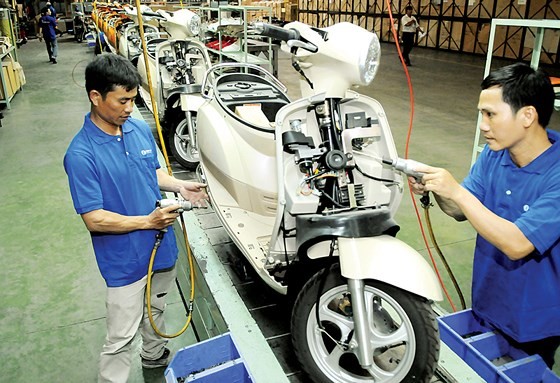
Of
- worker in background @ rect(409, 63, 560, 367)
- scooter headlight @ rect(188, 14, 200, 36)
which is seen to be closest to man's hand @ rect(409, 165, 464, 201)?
worker in background @ rect(409, 63, 560, 367)

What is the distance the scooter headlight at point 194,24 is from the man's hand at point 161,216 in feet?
11.9

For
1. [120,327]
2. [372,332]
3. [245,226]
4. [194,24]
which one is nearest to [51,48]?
[194,24]

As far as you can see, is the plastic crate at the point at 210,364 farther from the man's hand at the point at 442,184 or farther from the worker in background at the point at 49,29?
the worker in background at the point at 49,29

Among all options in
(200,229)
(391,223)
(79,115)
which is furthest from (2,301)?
(79,115)

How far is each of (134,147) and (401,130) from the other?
5574 millimetres

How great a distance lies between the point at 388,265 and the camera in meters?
1.73

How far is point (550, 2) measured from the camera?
43.1ft

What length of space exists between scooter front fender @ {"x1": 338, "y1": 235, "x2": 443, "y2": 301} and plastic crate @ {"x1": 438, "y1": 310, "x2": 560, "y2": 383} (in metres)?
0.45

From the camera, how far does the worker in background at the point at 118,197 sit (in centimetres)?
177

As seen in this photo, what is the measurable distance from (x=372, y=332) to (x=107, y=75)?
1.42 m

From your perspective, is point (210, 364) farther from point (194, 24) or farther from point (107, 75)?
point (194, 24)

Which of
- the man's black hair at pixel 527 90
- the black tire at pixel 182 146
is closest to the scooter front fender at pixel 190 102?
the black tire at pixel 182 146

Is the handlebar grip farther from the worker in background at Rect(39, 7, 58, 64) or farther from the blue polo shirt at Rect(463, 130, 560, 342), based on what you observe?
the worker in background at Rect(39, 7, 58, 64)

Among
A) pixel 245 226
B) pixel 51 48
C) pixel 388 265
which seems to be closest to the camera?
pixel 388 265
